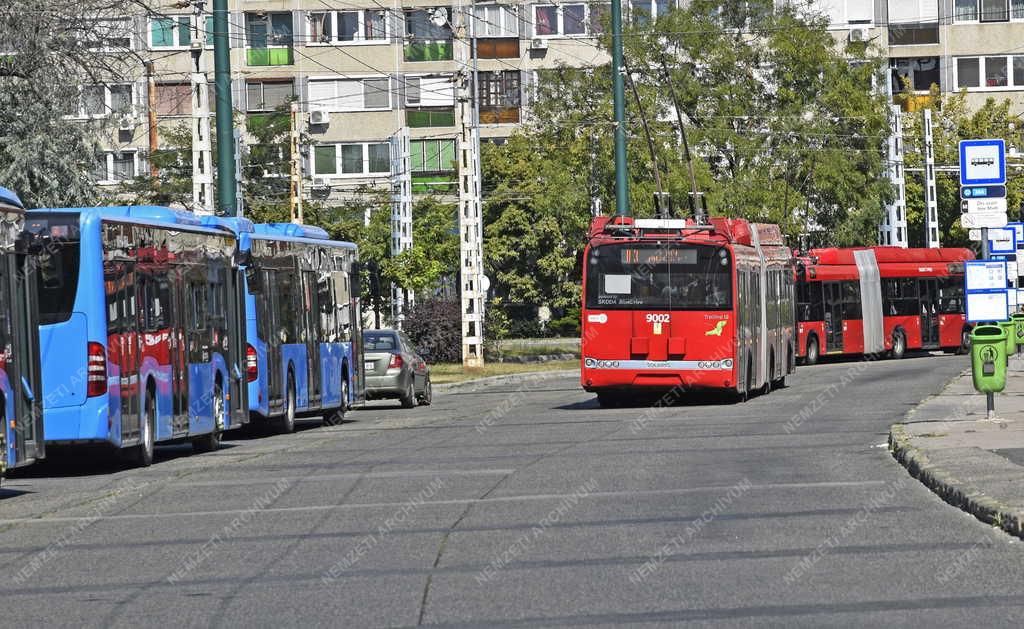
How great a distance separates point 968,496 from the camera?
13.8 meters

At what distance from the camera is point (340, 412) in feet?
105

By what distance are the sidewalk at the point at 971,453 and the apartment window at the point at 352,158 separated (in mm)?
56555

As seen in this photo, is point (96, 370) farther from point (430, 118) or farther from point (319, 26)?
point (430, 118)

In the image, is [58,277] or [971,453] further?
[58,277]

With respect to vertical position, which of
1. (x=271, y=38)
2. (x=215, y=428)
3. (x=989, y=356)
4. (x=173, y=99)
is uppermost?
(x=271, y=38)

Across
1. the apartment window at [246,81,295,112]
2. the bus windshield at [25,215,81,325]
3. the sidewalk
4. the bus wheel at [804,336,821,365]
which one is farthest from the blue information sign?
the apartment window at [246,81,295,112]

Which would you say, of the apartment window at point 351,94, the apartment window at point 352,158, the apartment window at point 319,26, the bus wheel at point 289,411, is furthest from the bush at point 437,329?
the apartment window at point 319,26

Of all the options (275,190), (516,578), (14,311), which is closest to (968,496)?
(516,578)

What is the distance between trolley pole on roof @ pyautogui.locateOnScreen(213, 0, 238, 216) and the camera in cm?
3102

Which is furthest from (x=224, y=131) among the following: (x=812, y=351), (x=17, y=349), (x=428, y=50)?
(x=428, y=50)

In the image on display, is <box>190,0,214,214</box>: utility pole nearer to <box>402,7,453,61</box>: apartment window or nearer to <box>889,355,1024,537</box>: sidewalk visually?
<box>889,355,1024,537</box>: sidewalk

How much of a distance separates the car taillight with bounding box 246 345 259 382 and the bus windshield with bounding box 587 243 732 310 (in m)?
7.50

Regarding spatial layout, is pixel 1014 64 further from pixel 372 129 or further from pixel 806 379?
pixel 806 379

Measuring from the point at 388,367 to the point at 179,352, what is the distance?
13.4 metres
